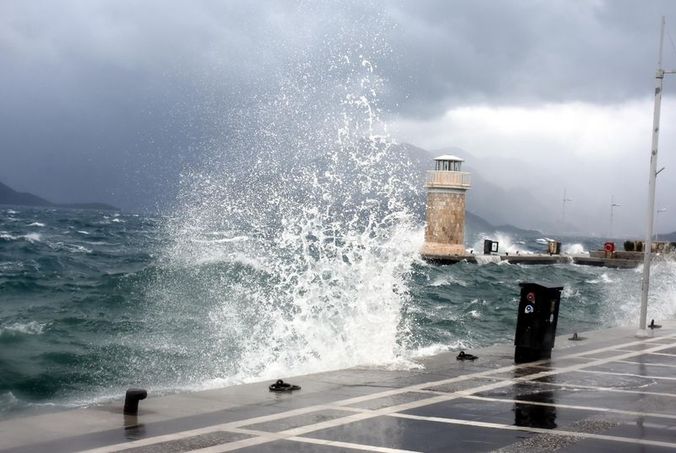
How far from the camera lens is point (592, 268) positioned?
8081cm

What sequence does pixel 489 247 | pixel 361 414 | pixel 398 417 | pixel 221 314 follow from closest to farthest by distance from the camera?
pixel 398 417 → pixel 361 414 → pixel 221 314 → pixel 489 247

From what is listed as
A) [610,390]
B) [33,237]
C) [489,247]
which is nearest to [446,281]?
[489,247]

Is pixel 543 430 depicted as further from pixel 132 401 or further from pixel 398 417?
pixel 132 401

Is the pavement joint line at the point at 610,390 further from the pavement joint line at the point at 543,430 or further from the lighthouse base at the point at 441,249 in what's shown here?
the lighthouse base at the point at 441,249

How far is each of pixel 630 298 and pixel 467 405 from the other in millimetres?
43317

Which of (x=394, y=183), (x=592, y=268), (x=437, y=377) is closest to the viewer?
(x=437, y=377)

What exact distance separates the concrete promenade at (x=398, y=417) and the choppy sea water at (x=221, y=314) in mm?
2023

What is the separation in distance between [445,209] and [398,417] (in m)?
59.6

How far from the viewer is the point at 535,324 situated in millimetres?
15211

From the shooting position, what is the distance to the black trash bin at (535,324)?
15.0 m

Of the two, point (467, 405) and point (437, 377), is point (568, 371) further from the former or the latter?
point (467, 405)

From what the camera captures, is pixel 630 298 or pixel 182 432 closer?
pixel 182 432

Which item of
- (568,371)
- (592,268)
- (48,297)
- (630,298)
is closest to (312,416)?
(568,371)

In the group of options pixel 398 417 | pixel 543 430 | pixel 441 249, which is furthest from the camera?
pixel 441 249
